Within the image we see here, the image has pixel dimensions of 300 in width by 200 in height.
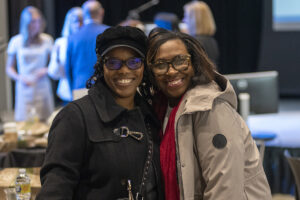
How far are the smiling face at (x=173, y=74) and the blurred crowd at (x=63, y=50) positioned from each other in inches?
111

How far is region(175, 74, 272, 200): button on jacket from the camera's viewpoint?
6.70 feet

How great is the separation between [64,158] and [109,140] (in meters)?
0.17

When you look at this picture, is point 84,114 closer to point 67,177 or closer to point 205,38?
point 67,177

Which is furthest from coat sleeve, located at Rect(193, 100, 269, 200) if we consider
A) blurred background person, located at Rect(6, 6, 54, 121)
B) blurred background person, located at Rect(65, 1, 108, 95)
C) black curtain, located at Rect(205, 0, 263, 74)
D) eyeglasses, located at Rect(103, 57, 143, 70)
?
black curtain, located at Rect(205, 0, 263, 74)

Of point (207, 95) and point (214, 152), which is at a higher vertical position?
point (207, 95)

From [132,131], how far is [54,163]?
329 millimetres

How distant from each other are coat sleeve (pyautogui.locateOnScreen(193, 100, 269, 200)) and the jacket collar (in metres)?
0.24

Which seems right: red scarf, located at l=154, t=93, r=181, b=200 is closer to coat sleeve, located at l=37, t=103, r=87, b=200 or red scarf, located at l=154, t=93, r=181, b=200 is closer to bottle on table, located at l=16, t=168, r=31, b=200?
coat sleeve, located at l=37, t=103, r=87, b=200

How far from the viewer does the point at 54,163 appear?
74.2 inches

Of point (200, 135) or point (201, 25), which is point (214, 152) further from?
point (201, 25)

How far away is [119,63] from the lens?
2053 millimetres

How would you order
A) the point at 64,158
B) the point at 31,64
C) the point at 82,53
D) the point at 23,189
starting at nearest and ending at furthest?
1. the point at 64,158
2. the point at 23,189
3. the point at 82,53
4. the point at 31,64

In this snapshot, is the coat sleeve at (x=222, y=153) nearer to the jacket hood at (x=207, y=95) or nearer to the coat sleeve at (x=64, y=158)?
the jacket hood at (x=207, y=95)

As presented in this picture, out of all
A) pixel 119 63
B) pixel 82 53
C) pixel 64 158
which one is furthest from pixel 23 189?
pixel 82 53
